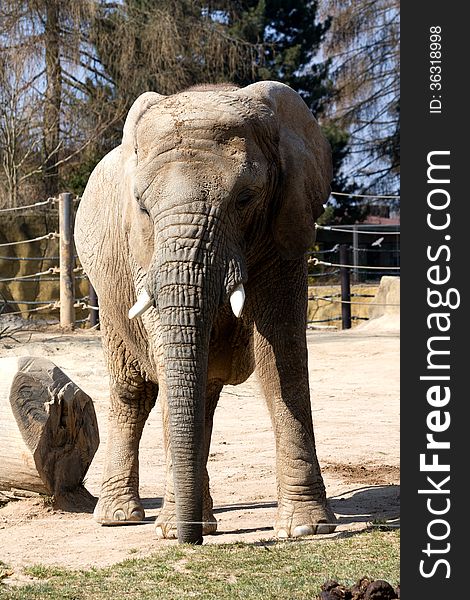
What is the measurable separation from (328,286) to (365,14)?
1115cm

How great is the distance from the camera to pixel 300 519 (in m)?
A: 6.01

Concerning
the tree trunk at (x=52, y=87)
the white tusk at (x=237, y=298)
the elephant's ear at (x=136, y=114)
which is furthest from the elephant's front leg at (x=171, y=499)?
the tree trunk at (x=52, y=87)

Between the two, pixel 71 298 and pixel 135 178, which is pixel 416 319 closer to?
pixel 135 178

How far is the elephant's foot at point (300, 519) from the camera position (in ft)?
19.6

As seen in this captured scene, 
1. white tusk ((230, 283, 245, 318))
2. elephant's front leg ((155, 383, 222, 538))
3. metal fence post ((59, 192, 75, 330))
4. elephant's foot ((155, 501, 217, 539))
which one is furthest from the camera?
metal fence post ((59, 192, 75, 330))

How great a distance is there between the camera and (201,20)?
78.9ft

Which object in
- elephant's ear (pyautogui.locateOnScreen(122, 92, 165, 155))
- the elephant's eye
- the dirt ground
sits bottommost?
the dirt ground

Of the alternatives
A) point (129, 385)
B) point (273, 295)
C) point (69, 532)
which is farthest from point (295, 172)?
point (69, 532)

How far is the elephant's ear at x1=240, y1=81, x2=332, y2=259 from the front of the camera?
230 inches

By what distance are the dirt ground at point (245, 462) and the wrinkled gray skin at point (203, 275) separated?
1.02 feet

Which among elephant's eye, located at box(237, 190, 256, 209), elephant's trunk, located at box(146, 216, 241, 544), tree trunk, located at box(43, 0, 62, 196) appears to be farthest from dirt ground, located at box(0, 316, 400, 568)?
tree trunk, located at box(43, 0, 62, 196)

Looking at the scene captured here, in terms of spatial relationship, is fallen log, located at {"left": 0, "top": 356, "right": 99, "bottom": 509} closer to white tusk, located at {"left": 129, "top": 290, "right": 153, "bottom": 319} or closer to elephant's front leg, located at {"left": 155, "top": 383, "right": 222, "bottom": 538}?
elephant's front leg, located at {"left": 155, "top": 383, "right": 222, "bottom": 538}

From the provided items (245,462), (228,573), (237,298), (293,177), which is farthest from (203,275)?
(245,462)

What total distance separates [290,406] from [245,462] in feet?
7.97
